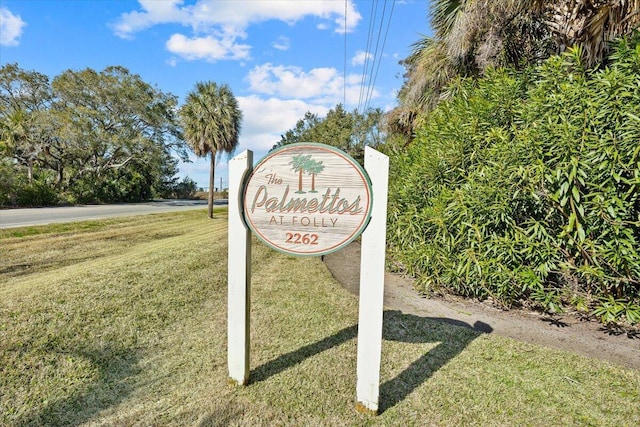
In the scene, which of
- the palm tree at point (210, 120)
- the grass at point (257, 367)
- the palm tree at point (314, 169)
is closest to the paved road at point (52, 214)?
the palm tree at point (210, 120)

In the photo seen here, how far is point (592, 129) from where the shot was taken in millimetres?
3314

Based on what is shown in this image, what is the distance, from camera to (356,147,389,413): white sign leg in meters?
2.04

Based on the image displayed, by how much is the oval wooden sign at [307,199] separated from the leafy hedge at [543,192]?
96.5 inches

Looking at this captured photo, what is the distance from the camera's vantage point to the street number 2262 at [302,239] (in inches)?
86.9

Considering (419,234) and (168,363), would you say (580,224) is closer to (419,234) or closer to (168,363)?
(419,234)

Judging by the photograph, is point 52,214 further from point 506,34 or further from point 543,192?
point 543,192

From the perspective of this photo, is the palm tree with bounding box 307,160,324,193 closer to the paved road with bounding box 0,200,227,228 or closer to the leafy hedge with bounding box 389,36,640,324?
the leafy hedge with bounding box 389,36,640,324

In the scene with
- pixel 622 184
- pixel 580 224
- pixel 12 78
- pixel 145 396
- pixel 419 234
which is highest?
pixel 12 78

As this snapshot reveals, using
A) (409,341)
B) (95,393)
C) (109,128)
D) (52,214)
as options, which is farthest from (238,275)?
(109,128)

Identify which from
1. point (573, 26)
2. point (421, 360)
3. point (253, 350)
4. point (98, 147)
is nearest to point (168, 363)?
point (253, 350)

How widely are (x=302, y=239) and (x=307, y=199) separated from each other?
276 mm

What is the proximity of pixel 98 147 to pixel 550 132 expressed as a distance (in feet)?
88.6

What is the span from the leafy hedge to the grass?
0.95 m

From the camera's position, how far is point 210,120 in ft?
51.4
